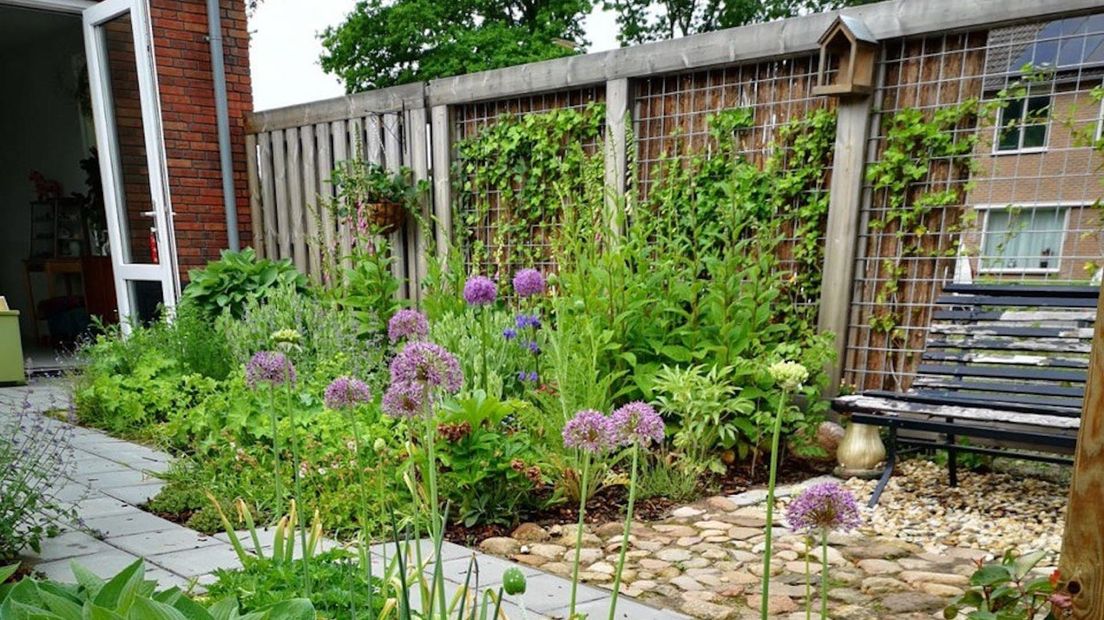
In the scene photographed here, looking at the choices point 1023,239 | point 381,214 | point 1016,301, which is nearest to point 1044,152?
point 1023,239

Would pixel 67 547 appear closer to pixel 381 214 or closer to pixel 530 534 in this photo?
pixel 530 534

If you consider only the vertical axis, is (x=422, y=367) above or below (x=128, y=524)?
above

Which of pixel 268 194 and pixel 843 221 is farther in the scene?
pixel 268 194

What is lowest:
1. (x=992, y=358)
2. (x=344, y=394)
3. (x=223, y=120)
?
(x=992, y=358)

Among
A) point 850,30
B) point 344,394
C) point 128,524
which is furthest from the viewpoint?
point 850,30

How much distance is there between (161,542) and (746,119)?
3048 millimetres

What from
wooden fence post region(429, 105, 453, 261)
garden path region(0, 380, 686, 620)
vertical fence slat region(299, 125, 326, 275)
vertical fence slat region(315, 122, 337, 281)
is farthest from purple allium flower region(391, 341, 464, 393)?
vertical fence slat region(299, 125, 326, 275)

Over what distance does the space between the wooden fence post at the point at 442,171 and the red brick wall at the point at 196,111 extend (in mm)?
2324

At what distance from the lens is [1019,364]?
10.2 feet

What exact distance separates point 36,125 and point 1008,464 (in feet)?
32.8

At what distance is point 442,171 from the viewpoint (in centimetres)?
507

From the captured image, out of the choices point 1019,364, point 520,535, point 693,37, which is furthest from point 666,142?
point 520,535

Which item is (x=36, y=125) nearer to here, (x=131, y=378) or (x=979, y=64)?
(x=131, y=378)

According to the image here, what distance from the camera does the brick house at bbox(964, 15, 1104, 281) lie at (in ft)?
9.91
